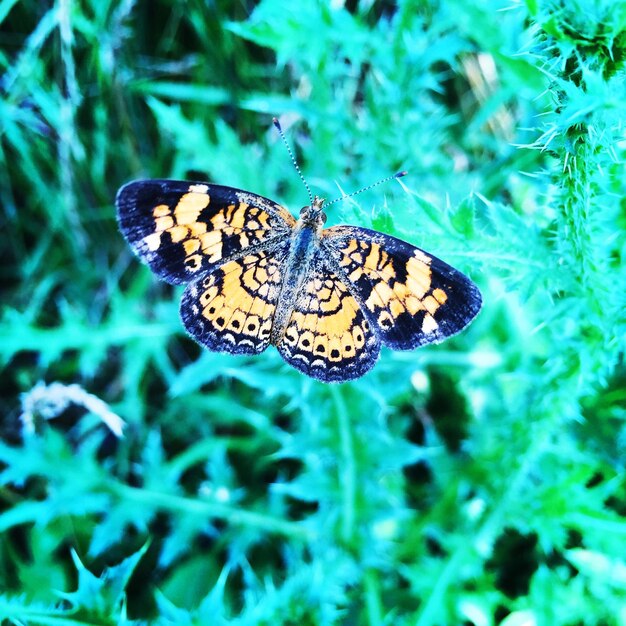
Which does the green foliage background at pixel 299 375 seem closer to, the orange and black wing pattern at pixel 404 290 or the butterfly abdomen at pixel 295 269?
the orange and black wing pattern at pixel 404 290

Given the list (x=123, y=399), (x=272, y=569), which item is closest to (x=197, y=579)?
(x=272, y=569)

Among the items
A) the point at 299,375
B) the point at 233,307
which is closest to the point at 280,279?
the point at 233,307

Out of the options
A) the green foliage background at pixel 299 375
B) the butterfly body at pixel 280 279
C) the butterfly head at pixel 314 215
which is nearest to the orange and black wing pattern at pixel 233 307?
the butterfly body at pixel 280 279

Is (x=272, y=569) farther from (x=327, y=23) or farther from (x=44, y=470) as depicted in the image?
(x=327, y=23)

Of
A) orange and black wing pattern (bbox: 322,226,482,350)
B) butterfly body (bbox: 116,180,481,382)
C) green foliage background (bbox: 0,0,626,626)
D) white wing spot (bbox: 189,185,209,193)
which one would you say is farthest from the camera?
green foliage background (bbox: 0,0,626,626)

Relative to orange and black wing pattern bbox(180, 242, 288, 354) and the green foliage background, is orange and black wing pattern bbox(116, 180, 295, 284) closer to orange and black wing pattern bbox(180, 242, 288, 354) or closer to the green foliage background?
orange and black wing pattern bbox(180, 242, 288, 354)

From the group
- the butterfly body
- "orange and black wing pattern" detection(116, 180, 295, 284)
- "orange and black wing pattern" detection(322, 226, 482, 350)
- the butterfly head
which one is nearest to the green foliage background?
"orange and black wing pattern" detection(322, 226, 482, 350)
